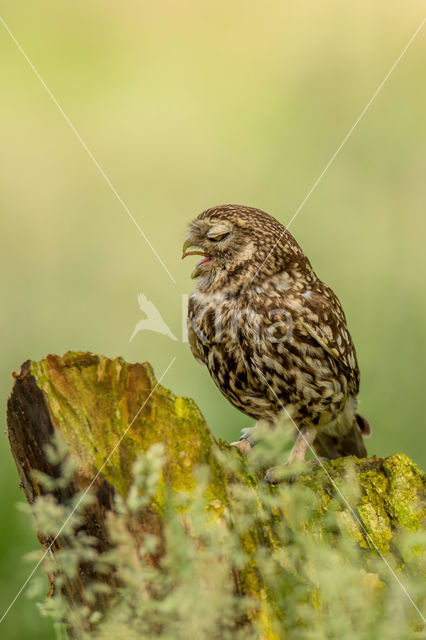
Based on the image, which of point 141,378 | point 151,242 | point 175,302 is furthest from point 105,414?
point 151,242

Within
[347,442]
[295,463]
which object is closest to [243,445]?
[295,463]

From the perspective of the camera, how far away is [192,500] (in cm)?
192

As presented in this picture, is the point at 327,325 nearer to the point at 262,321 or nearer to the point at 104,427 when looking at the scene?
the point at 262,321

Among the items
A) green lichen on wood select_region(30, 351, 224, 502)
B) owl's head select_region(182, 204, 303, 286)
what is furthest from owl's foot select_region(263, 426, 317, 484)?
owl's head select_region(182, 204, 303, 286)

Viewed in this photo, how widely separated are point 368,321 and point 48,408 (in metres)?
2.36

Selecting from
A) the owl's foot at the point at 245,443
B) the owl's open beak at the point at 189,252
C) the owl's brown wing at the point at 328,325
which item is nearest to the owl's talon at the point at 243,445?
the owl's foot at the point at 245,443

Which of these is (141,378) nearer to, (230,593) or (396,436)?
(230,593)

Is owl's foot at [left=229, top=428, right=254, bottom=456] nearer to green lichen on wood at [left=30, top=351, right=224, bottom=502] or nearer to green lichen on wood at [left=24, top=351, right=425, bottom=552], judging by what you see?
green lichen on wood at [left=24, top=351, right=425, bottom=552]

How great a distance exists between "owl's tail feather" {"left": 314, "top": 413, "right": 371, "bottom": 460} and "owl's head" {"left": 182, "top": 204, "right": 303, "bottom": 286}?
3.02ft

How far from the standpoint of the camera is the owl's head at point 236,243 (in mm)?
2693

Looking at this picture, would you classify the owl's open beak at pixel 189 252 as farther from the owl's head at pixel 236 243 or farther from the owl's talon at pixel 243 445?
the owl's talon at pixel 243 445

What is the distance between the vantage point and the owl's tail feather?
326 cm

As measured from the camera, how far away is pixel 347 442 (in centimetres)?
331

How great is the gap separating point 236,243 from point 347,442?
3.79 ft
